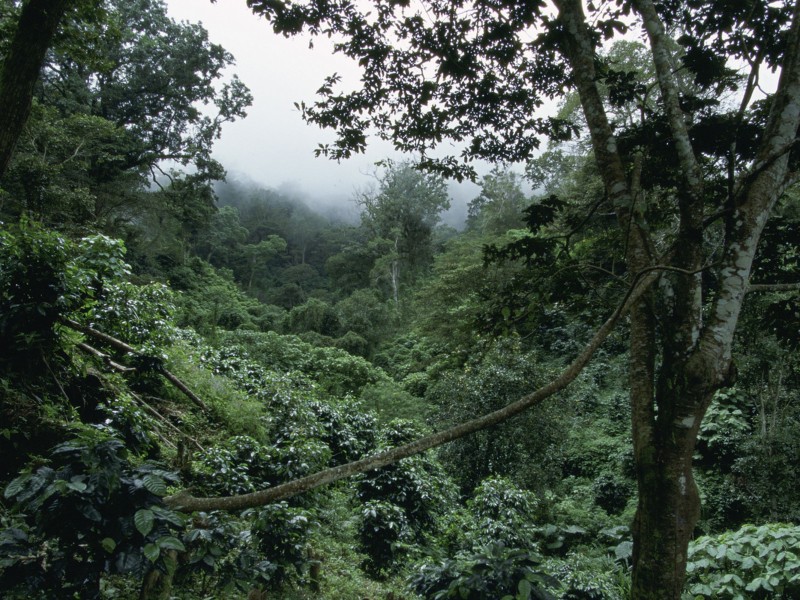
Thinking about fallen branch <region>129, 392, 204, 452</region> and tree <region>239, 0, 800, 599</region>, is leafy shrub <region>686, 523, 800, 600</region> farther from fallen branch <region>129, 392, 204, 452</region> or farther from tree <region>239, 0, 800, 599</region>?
fallen branch <region>129, 392, 204, 452</region>

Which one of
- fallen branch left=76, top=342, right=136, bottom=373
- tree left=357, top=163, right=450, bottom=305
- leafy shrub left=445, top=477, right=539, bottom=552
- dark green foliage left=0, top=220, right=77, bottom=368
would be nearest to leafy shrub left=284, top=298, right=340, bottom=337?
tree left=357, top=163, right=450, bottom=305

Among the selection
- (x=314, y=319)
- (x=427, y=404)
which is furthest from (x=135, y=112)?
(x=427, y=404)

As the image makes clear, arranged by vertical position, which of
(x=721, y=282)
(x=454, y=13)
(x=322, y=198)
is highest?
(x=322, y=198)

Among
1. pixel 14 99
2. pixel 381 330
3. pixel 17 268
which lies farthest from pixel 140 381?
pixel 381 330

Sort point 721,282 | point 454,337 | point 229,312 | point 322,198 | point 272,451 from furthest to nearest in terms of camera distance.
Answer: point 322,198
point 229,312
point 454,337
point 272,451
point 721,282

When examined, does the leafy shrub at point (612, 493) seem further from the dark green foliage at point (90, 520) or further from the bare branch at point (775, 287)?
the dark green foliage at point (90, 520)

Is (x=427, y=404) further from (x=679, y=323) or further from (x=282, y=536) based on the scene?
(x=679, y=323)

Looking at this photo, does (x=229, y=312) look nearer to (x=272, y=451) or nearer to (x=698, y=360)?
(x=272, y=451)

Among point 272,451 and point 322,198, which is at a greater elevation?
point 322,198

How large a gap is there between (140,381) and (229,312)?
1434cm

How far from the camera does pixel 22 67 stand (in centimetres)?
302

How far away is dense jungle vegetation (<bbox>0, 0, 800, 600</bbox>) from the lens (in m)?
1.85

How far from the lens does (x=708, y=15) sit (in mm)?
2920

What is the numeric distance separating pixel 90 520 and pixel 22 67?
10.1 ft
